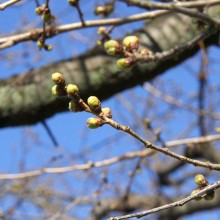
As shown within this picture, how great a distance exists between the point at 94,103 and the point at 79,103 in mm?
28

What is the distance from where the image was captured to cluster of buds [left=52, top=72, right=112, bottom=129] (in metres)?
0.72

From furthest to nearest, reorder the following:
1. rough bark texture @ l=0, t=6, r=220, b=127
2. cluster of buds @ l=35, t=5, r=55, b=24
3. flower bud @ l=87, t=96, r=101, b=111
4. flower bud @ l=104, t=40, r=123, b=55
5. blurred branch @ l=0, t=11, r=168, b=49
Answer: rough bark texture @ l=0, t=6, r=220, b=127 → blurred branch @ l=0, t=11, r=168, b=49 → cluster of buds @ l=35, t=5, r=55, b=24 → flower bud @ l=104, t=40, r=123, b=55 → flower bud @ l=87, t=96, r=101, b=111

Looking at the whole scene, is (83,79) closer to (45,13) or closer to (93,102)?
(45,13)

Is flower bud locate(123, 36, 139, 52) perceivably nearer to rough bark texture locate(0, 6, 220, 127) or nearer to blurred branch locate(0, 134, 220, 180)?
rough bark texture locate(0, 6, 220, 127)

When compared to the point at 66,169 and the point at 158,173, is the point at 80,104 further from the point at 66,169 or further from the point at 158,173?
the point at 158,173

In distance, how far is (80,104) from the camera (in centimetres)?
73

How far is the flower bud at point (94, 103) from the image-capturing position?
718 mm

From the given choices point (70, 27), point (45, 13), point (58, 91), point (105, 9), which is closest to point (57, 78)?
point (58, 91)

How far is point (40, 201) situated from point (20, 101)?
2787 mm

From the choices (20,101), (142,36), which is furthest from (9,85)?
(142,36)

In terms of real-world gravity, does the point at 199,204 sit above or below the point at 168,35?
below

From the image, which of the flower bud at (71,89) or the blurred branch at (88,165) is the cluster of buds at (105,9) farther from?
the flower bud at (71,89)

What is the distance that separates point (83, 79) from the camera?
1480 millimetres

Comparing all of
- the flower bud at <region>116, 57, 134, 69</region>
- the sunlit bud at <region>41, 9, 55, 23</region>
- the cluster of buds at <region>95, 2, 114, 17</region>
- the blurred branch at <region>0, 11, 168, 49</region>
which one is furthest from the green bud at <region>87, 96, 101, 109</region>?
the cluster of buds at <region>95, 2, 114, 17</region>
